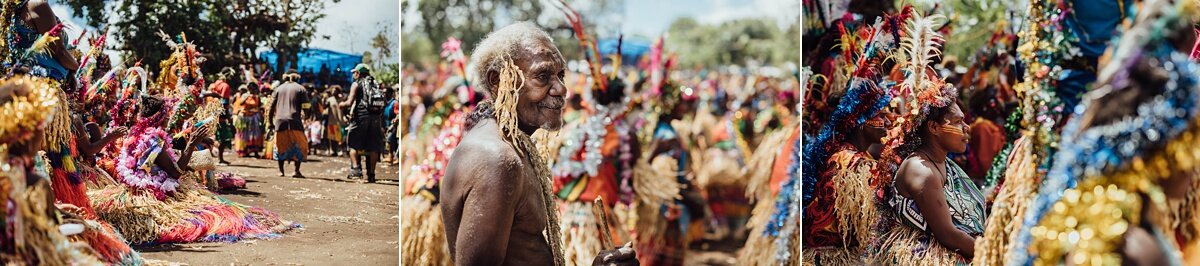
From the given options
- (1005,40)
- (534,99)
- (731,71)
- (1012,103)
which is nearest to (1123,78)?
(534,99)

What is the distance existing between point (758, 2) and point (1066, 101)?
23413 millimetres

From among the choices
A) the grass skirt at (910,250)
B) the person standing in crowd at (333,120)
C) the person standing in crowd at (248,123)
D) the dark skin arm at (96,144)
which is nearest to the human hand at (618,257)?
the grass skirt at (910,250)

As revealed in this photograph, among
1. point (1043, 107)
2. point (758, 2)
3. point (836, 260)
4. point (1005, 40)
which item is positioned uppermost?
point (758, 2)

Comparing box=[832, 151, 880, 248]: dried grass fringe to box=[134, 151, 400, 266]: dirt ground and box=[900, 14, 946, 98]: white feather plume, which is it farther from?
box=[134, 151, 400, 266]: dirt ground

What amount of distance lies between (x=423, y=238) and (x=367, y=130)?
60 cm

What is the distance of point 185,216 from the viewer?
155 inches

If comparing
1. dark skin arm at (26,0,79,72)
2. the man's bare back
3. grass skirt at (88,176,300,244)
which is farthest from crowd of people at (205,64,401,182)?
the man's bare back

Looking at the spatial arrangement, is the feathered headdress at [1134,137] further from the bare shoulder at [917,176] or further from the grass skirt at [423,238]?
the grass skirt at [423,238]

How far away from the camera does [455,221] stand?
3.19 meters

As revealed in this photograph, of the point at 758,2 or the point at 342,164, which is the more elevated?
the point at 758,2

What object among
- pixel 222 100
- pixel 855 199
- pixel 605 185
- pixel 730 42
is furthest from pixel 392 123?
pixel 730 42

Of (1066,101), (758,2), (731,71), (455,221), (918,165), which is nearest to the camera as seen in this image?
(1066,101)

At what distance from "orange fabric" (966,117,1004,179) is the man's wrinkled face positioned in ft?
11.0

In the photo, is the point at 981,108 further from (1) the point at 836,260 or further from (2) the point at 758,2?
(2) the point at 758,2
